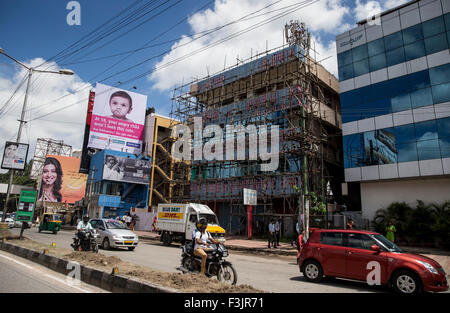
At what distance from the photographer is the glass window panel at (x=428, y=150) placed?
69.5 ft

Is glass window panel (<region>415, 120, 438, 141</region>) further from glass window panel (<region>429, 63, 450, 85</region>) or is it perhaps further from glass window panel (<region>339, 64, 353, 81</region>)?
glass window panel (<region>339, 64, 353, 81</region>)

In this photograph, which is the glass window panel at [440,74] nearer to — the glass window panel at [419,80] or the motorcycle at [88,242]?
the glass window panel at [419,80]

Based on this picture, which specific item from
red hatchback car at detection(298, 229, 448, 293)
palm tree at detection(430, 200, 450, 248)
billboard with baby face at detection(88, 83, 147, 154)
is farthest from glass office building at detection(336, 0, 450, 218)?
billboard with baby face at detection(88, 83, 147, 154)

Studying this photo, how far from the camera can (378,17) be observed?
2589 cm

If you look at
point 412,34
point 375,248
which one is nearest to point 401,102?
point 412,34

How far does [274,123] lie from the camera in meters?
29.9

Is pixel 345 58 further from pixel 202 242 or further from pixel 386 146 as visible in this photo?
pixel 202 242

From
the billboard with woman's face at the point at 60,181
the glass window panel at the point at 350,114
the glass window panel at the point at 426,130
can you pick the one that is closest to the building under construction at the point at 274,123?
the glass window panel at the point at 350,114

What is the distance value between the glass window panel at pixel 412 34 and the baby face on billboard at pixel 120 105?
37.7 m

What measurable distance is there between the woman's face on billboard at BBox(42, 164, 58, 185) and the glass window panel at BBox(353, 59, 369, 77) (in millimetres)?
55572

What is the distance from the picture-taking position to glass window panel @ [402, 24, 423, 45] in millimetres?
23234

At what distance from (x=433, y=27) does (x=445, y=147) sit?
9.29 m
